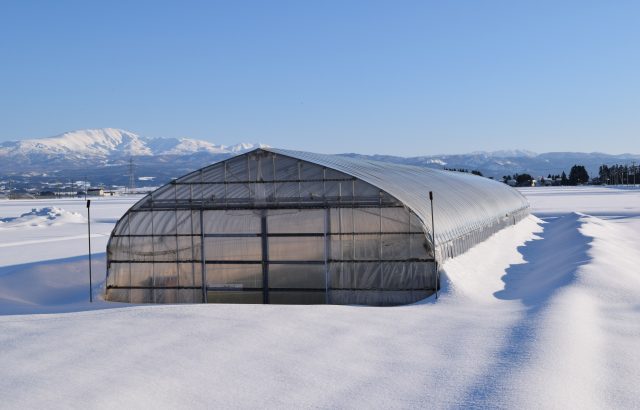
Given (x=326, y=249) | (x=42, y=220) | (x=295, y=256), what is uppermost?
(x=326, y=249)

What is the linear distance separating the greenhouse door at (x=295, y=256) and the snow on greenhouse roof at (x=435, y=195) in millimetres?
1761

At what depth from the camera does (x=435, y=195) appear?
2766cm

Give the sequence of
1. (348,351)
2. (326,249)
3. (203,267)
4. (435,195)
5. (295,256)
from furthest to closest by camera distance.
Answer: (435,195) → (203,267) → (295,256) → (326,249) → (348,351)

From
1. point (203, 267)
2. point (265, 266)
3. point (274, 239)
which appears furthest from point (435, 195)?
point (203, 267)

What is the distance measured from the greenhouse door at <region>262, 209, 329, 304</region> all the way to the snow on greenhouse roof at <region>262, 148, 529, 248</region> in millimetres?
1761

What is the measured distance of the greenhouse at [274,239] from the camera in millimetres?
20688

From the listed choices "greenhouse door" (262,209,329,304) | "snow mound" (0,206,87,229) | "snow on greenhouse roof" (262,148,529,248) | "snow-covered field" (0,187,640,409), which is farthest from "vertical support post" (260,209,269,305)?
"snow mound" (0,206,87,229)

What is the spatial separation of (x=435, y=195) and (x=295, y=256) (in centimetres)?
823

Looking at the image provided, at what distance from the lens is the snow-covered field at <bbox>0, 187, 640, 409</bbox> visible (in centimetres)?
1149

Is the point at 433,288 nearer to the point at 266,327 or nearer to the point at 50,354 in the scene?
the point at 266,327

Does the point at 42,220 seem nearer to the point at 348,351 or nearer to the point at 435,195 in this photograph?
the point at 435,195

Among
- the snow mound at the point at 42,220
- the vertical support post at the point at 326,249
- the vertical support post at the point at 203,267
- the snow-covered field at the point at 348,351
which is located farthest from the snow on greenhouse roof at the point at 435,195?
the snow mound at the point at 42,220

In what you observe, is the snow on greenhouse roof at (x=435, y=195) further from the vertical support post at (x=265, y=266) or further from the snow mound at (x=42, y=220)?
the snow mound at (x=42, y=220)

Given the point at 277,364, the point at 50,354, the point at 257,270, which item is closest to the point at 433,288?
the point at 257,270
